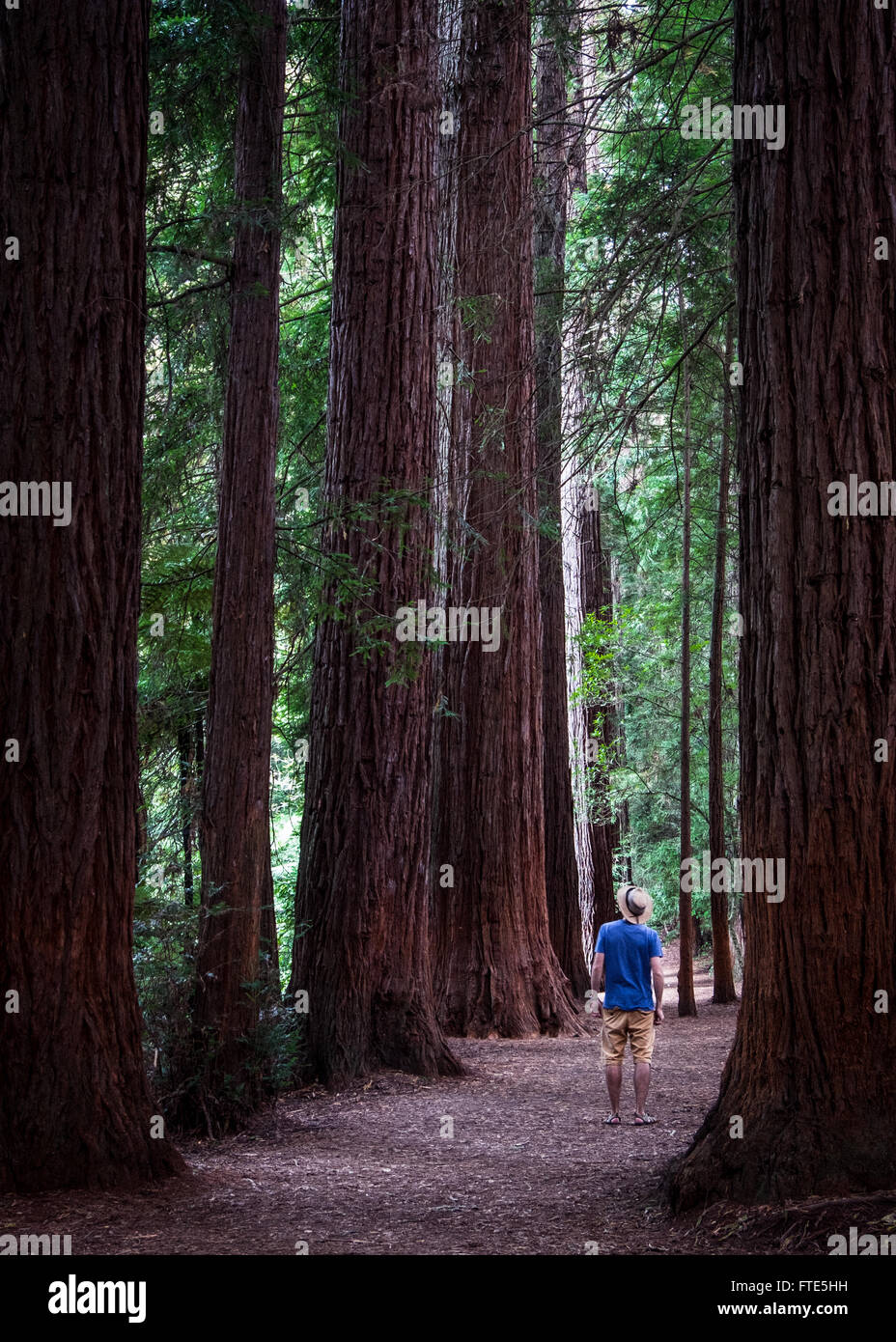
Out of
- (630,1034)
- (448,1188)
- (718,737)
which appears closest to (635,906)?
(630,1034)

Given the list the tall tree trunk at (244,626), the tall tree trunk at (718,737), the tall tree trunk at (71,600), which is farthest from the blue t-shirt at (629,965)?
the tall tree trunk at (718,737)

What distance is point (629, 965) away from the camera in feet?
28.1

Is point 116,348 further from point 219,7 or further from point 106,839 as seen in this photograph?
point 219,7

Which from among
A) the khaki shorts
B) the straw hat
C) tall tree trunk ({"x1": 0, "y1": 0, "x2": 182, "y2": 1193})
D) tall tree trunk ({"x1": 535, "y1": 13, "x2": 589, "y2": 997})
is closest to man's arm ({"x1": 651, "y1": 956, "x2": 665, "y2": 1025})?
the khaki shorts

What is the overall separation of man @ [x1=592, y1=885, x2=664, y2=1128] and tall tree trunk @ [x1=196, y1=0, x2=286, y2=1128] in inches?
97.9

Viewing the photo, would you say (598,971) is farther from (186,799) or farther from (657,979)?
(186,799)

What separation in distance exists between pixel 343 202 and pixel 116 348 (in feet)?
16.7

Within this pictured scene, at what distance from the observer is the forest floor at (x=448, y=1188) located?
484 cm

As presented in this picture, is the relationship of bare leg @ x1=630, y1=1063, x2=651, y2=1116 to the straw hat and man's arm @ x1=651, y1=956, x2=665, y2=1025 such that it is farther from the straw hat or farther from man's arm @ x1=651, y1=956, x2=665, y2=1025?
the straw hat

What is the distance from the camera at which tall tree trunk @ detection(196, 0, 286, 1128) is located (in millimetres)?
8430

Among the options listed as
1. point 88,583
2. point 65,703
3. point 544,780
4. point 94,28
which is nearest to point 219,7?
point 94,28

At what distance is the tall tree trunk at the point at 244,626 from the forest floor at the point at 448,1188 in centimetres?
82

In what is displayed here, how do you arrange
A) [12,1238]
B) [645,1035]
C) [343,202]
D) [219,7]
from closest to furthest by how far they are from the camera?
[12,1238]
[219,7]
[645,1035]
[343,202]

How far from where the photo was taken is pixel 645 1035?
→ 8.55 meters
